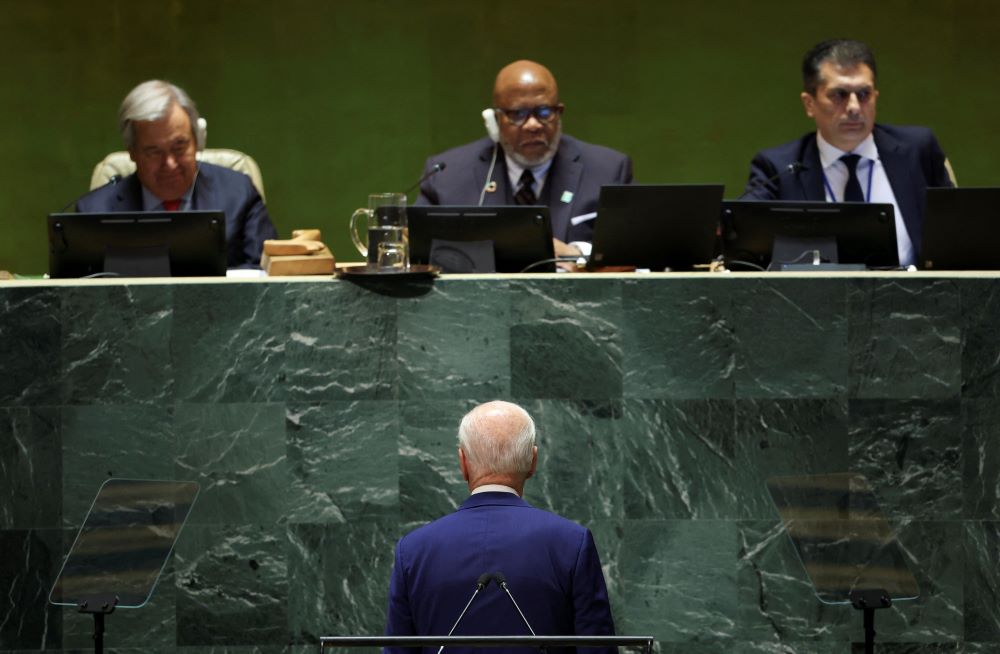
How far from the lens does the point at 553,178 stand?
5.54m

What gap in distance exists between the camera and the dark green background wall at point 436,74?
711cm

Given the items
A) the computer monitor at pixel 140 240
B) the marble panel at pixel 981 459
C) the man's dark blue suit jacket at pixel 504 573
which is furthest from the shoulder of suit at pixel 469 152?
the man's dark blue suit jacket at pixel 504 573

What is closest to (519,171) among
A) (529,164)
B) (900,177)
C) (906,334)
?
(529,164)

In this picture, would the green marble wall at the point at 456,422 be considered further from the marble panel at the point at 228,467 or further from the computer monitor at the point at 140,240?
the computer monitor at the point at 140,240

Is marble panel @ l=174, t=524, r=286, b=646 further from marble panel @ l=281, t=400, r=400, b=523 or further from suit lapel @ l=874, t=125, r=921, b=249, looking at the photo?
suit lapel @ l=874, t=125, r=921, b=249

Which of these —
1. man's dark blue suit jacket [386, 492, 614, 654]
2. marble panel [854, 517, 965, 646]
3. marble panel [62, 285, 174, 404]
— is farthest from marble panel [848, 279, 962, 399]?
marble panel [62, 285, 174, 404]

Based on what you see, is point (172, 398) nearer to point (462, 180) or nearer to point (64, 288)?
point (64, 288)

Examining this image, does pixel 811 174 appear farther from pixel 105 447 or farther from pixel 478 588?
pixel 478 588

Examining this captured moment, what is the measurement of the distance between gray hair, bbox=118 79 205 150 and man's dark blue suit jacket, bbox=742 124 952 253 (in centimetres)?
206

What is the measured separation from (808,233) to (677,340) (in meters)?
0.74

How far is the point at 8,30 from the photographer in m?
7.21

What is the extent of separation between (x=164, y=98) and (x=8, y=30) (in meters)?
2.51

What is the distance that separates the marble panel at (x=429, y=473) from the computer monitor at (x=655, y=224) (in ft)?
2.45

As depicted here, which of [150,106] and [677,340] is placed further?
[150,106]
